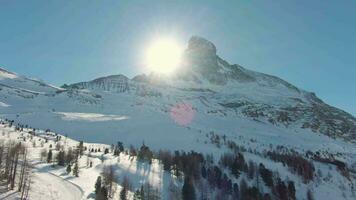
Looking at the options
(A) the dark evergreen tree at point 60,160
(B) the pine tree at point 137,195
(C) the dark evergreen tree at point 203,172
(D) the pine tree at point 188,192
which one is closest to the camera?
(B) the pine tree at point 137,195

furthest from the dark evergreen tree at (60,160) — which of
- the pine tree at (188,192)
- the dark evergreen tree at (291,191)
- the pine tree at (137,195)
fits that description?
the dark evergreen tree at (291,191)

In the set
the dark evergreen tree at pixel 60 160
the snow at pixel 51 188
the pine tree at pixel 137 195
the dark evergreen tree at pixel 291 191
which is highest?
the dark evergreen tree at pixel 60 160

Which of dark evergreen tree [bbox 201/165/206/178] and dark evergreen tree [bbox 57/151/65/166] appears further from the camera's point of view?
dark evergreen tree [bbox 201/165/206/178]

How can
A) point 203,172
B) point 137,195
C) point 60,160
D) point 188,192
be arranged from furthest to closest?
point 203,172, point 188,192, point 60,160, point 137,195

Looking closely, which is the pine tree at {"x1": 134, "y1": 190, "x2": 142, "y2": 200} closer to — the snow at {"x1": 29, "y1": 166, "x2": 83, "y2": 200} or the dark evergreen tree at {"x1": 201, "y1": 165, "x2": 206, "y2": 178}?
the snow at {"x1": 29, "y1": 166, "x2": 83, "y2": 200}

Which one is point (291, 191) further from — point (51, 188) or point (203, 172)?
point (51, 188)

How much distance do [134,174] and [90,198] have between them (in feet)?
164

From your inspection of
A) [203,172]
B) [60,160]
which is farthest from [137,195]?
[203,172]

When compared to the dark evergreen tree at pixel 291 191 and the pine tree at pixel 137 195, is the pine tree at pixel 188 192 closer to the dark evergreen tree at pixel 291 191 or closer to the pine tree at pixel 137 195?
the pine tree at pixel 137 195

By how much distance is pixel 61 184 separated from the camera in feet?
392

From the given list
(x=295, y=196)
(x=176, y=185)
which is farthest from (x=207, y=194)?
(x=295, y=196)

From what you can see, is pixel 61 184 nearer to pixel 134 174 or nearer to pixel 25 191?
pixel 25 191

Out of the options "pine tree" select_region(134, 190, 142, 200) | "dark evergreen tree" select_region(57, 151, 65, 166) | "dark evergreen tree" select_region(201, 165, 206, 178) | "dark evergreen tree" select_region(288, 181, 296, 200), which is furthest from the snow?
"dark evergreen tree" select_region(288, 181, 296, 200)

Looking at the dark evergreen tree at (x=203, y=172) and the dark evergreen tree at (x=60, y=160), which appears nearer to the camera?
the dark evergreen tree at (x=60, y=160)
